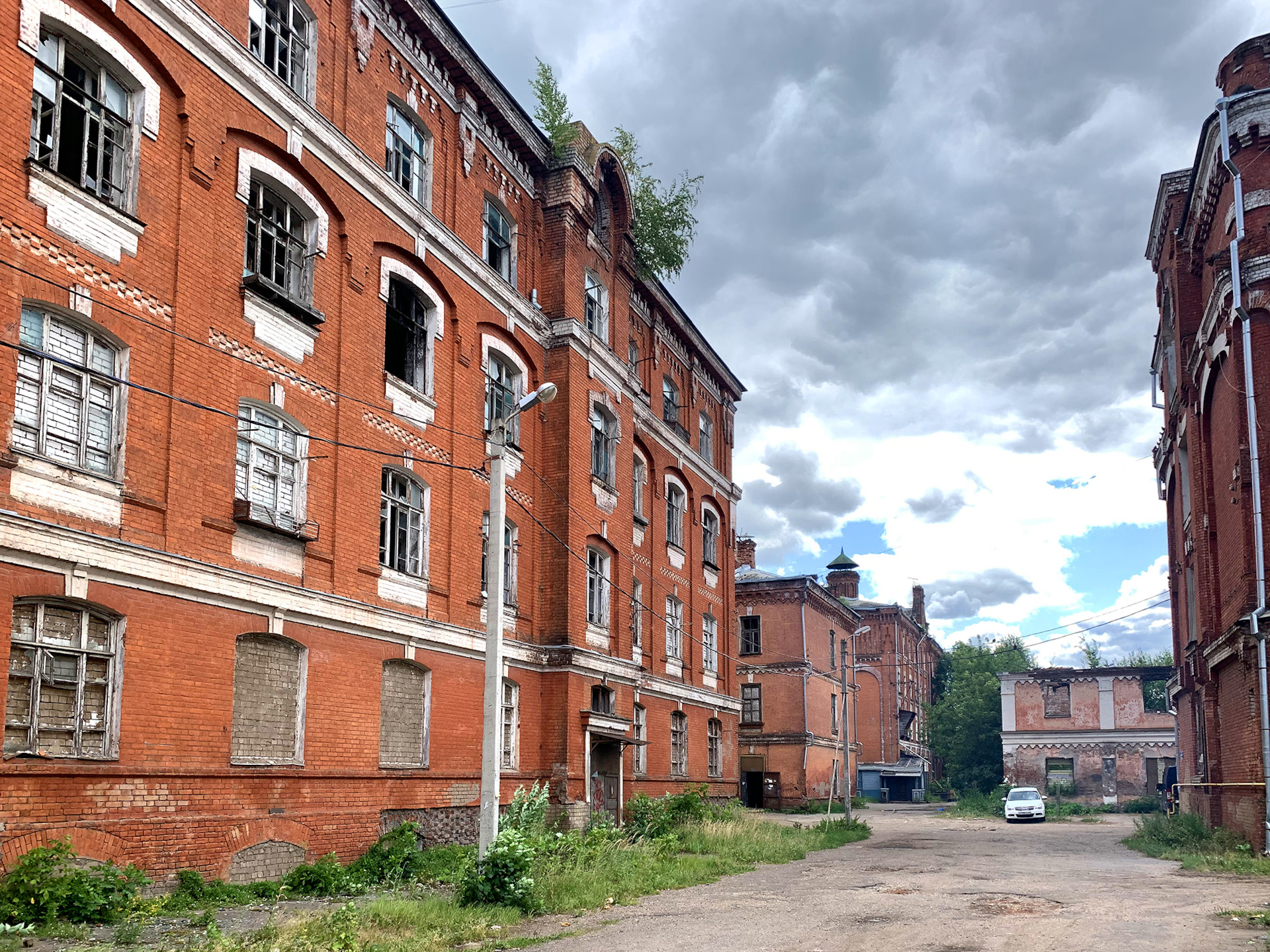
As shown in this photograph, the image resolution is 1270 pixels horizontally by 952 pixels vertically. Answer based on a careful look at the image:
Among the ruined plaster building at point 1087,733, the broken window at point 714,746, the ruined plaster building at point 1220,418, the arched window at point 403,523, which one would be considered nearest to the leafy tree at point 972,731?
the ruined plaster building at point 1087,733

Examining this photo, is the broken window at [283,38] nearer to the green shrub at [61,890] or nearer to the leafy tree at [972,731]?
the green shrub at [61,890]

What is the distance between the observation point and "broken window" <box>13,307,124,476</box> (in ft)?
39.5

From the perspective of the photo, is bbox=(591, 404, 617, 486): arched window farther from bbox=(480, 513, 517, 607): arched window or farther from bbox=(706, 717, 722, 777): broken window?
bbox=(706, 717, 722, 777): broken window

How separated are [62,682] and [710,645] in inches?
1000

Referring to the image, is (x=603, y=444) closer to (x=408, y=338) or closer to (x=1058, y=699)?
(x=408, y=338)

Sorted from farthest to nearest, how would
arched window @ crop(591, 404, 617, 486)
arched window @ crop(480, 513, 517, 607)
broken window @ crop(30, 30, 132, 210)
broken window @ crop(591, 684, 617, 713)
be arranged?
arched window @ crop(591, 404, 617, 486) → broken window @ crop(591, 684, 617, 713) → arched window @ crop(480, 513, 517, 607) → broken window @ crop(30, 30, 132, 210)

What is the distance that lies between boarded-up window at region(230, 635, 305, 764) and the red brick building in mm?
31791

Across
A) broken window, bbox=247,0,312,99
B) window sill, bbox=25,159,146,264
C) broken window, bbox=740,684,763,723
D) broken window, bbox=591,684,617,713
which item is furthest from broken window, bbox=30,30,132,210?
broken window, bbox=740,684,763,723

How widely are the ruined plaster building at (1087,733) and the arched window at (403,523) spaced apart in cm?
4383

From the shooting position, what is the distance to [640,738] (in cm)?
2880

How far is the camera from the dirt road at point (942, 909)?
39.0ft

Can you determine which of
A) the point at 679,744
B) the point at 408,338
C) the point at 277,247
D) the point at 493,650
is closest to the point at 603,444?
the point at 408,338

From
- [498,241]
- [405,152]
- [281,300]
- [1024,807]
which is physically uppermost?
[405,152]

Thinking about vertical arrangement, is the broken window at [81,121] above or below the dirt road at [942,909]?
above
